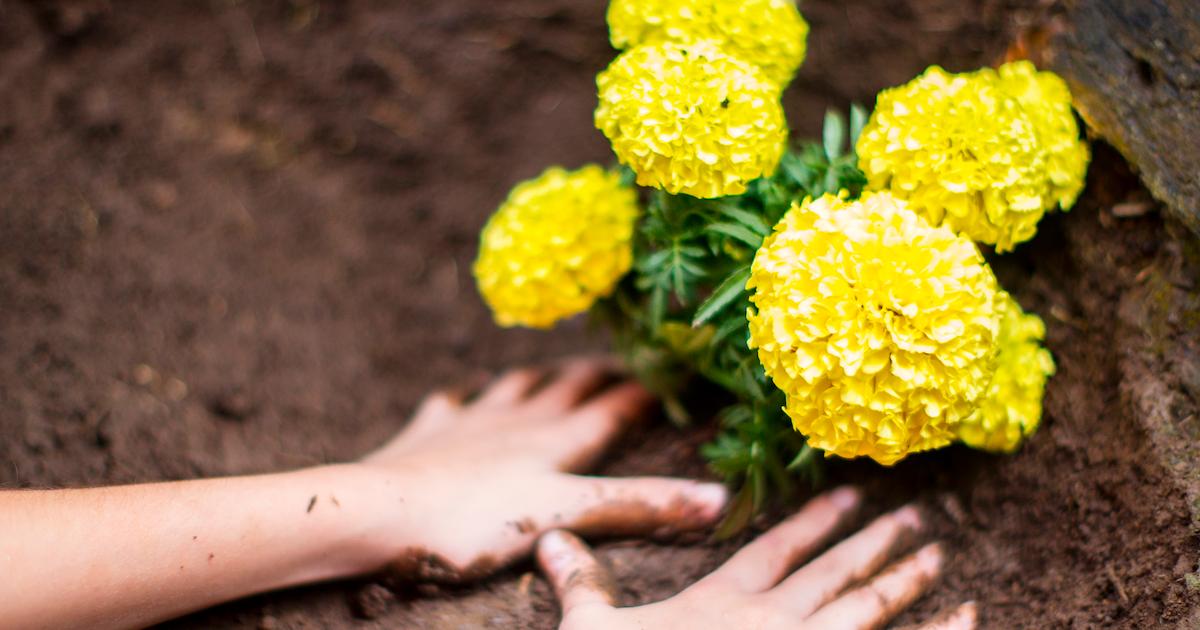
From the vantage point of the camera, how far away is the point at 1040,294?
5.63ft

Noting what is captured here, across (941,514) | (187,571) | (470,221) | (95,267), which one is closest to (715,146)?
(941,514)

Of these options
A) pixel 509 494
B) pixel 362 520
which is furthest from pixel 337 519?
pixel 509 494

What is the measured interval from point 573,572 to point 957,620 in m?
0.66

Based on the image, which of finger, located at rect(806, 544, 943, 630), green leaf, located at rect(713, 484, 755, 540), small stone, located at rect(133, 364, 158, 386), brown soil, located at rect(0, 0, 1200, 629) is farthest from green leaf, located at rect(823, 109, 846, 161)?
small stone, located at rect(133, 364, 158, 386)

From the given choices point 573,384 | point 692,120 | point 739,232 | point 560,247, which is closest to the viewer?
point 692,120

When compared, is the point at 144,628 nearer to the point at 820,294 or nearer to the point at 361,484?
the point at 361,484

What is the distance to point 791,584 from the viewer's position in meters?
1.54

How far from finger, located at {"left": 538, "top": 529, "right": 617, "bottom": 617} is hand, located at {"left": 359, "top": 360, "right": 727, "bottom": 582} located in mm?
41

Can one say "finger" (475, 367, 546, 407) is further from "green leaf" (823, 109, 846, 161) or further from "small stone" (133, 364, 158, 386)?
"green leaf" (823, 109, 846, 161)

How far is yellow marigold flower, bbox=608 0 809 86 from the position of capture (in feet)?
4.87

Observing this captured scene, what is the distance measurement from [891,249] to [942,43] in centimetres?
103

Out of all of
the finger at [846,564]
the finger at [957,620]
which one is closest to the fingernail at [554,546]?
the finger at [846,564]

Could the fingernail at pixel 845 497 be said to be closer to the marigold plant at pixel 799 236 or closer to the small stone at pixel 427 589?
the marigold plant at pixel 799 236

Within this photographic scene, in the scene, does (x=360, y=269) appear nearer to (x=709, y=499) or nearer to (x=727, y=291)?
(x=709, y=499)
